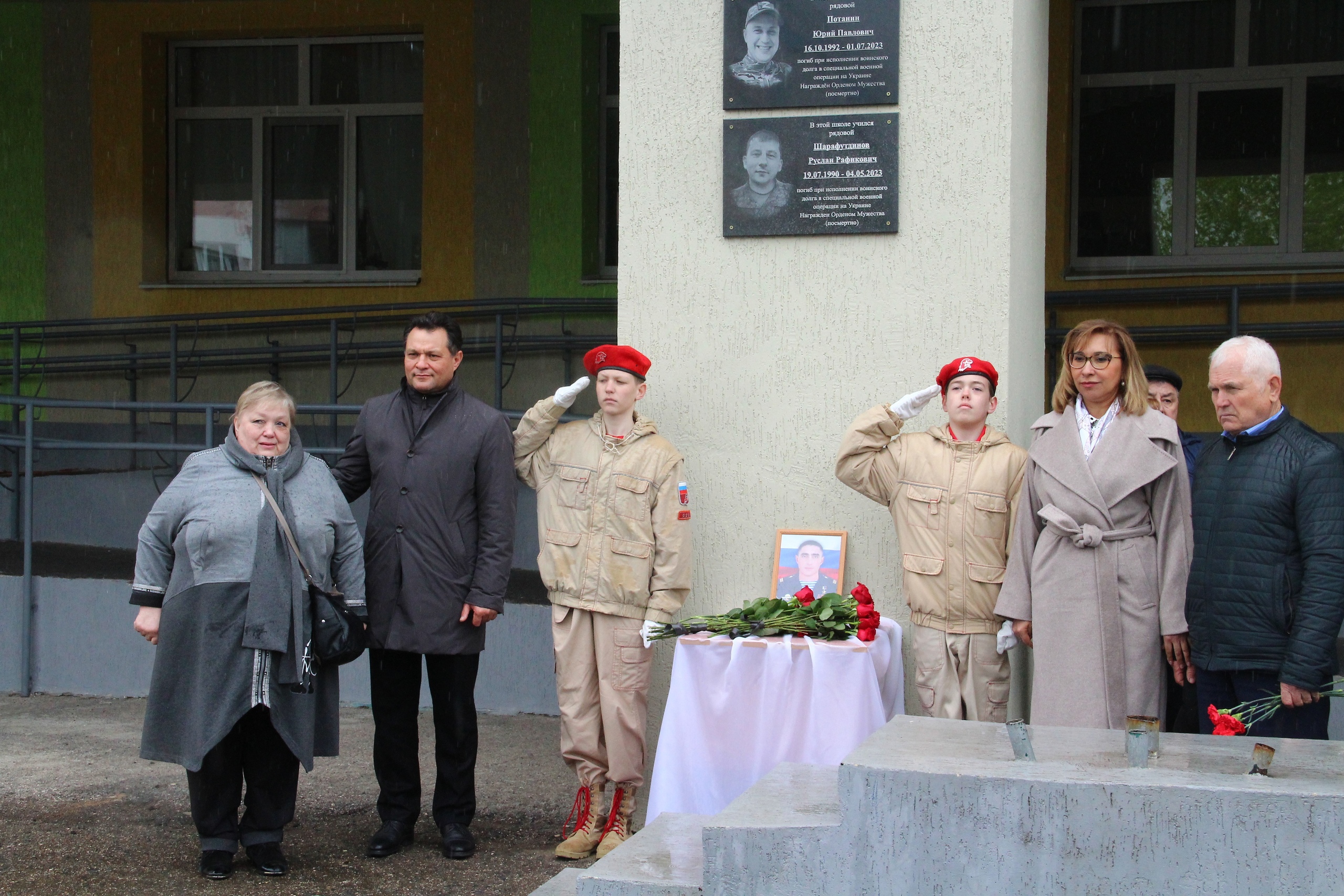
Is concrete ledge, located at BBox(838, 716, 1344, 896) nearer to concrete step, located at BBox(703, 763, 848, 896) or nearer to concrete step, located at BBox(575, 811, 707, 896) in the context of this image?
concrete step, located at BBox(703, 763, 848, 896)

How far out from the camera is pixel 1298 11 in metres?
8.66

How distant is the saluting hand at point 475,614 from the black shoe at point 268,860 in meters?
0.92

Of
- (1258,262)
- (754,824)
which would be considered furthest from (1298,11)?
(754,824)

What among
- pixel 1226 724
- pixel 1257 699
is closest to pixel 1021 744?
pixel 1226 724

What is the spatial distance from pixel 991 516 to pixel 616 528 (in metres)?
1.19

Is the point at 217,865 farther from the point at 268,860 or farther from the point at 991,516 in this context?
the point at 991,516

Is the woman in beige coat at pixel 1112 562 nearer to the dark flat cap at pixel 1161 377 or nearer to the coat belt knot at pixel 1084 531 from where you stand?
the coat belt knot at pixel 1084 531

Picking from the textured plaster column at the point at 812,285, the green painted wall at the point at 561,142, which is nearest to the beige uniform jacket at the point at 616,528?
the textured plaster column at the point at 812,285

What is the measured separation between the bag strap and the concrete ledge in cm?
198

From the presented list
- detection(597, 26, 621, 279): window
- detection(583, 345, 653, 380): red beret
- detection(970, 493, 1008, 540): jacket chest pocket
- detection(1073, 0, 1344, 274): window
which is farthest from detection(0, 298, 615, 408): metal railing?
detection(970, 493, 1008, 540): jacket chest pocket

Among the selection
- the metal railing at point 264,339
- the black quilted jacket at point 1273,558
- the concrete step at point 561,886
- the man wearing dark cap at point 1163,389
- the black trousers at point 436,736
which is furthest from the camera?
the metal railing at point 264,339

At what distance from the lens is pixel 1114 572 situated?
13.3 feet

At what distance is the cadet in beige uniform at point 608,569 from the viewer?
15.1 ft

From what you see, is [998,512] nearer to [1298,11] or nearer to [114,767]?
[114,767]
